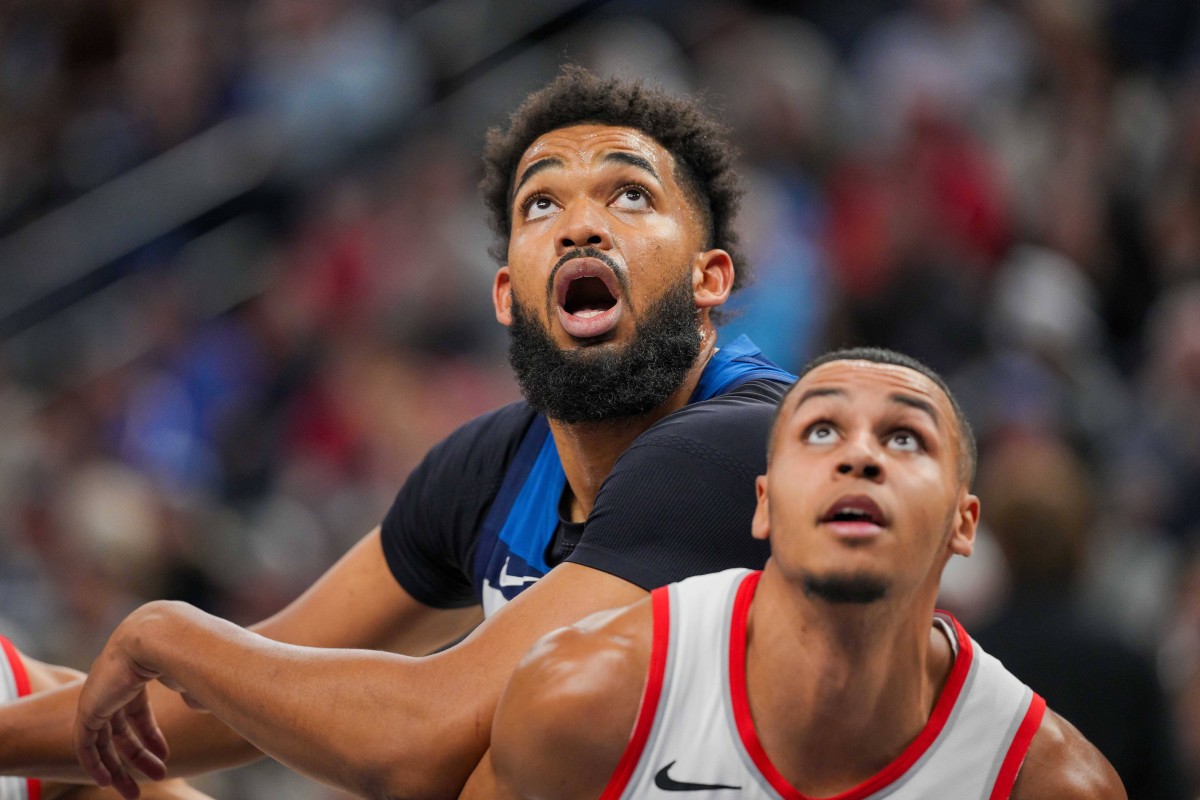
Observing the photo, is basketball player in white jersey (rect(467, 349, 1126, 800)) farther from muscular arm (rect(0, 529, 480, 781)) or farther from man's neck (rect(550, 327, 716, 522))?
muscular arm (rect(0, 529, 480, 781))

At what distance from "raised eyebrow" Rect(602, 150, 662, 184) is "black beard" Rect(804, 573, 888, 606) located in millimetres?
1216

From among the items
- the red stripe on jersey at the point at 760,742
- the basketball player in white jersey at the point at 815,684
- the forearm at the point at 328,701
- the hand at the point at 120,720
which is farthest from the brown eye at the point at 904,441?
the hand at the point at 120,720

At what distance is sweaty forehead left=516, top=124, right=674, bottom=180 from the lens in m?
2.95

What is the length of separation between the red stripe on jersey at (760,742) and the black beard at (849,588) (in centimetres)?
18

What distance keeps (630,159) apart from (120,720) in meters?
1.37

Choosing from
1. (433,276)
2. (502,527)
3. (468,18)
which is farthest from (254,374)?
(502,527)

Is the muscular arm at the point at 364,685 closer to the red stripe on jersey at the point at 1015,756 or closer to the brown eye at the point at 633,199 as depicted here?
the red stripe on jersey at the point at 1015,756

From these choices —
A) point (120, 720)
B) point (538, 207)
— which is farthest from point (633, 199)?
point (120, 720)

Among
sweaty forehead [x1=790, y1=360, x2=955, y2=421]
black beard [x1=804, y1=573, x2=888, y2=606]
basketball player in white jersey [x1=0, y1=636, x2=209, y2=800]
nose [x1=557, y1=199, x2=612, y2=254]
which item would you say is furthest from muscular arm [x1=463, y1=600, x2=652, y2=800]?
basketball player in white jersey [x1=0, y1=636, x2=209, y2=800]

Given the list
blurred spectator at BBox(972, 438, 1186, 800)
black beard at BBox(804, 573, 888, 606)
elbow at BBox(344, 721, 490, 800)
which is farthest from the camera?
blurred spectator at BBox(972, 438, 1186, 800)

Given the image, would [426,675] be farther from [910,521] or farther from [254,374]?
[254,374]

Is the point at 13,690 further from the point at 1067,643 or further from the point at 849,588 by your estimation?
the point at 1067,643

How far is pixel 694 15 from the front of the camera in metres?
7.02

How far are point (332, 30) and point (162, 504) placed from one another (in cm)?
258
